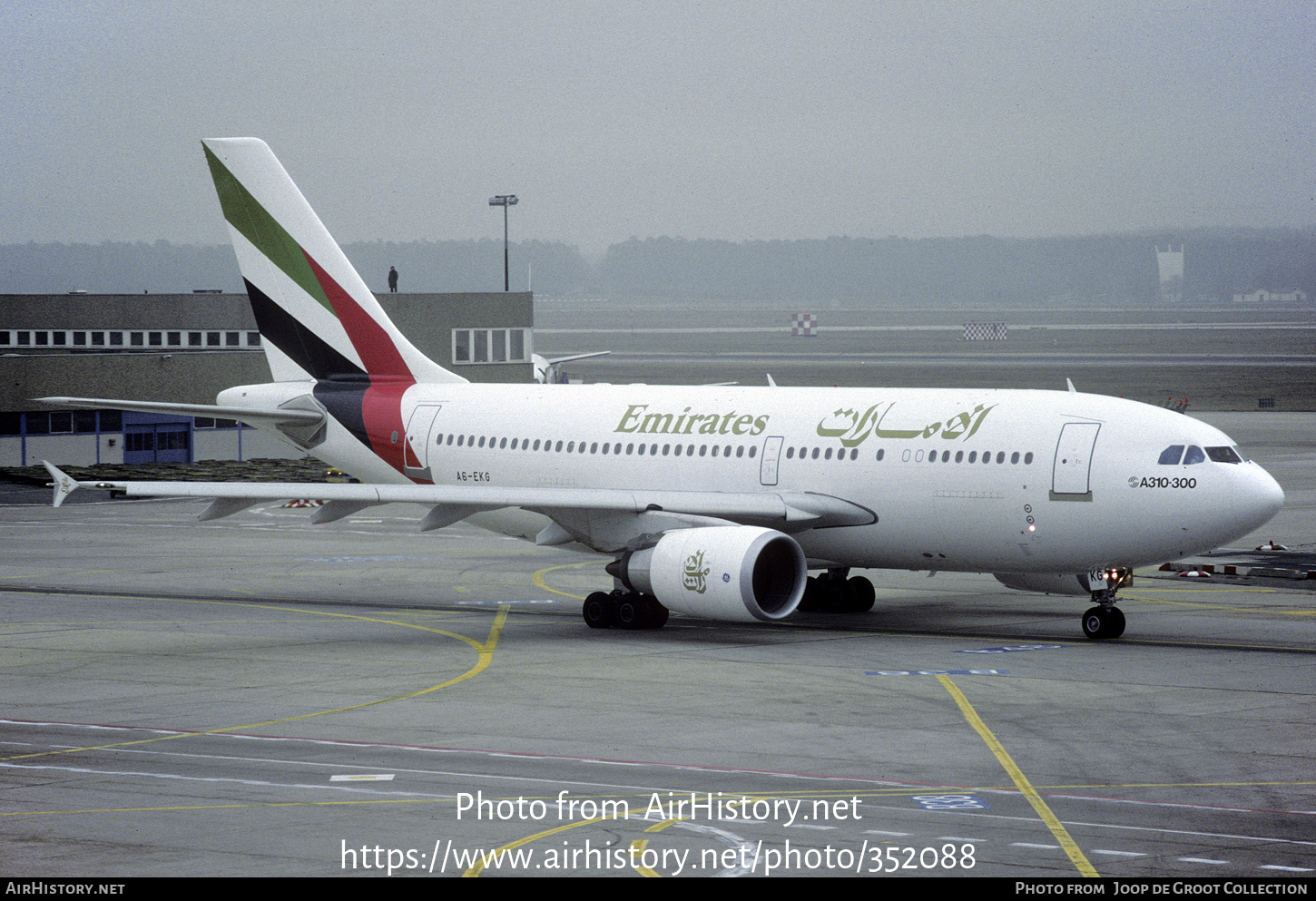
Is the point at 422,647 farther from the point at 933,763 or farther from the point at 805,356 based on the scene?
the point at 805,356

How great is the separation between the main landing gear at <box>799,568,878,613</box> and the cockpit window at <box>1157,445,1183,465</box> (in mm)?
7619

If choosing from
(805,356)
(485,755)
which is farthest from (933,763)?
(805,356)

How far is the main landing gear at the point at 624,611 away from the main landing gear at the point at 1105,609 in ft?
26.4

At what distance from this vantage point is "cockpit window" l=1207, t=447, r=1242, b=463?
2902 centimetres

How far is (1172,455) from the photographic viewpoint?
1142 inches

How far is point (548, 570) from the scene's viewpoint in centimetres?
4278

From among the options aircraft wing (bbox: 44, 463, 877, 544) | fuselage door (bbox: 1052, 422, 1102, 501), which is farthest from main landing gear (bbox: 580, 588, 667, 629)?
fuselage door (bbox: 1052, 422, 1102, 501)

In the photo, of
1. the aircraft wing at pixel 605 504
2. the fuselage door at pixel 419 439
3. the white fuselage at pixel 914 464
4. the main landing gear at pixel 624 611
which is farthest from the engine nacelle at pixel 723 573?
the fuselage door at pixel 419 439

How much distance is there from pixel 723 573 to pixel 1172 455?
821cm

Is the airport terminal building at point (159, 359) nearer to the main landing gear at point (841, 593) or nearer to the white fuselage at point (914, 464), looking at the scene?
the white fuselage at point (914, 464)

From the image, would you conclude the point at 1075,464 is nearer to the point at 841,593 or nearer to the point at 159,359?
the point at 841,593

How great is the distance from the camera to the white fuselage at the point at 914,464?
28938mm

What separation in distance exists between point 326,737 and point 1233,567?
27.6m

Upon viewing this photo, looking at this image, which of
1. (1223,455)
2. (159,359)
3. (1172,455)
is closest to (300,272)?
(1172,455)
